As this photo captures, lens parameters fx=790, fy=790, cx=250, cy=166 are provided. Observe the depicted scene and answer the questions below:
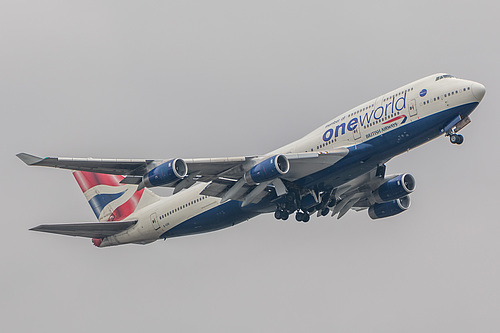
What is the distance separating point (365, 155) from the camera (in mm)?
43875

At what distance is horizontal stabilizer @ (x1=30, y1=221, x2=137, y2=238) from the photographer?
4809 cm

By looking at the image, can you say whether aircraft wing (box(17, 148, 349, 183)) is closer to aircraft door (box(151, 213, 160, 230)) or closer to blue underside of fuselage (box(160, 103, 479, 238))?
blue underside of fuselage (box(160, 103, 479, 238))

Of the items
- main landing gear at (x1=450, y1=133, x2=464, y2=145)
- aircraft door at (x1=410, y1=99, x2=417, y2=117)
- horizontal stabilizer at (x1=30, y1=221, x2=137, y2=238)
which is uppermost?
horizontal stabilizer at (x1=30, y1=221, x2=137, y2=238)

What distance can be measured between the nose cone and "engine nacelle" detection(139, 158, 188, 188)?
15972mm

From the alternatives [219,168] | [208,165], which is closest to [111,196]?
[219,168]

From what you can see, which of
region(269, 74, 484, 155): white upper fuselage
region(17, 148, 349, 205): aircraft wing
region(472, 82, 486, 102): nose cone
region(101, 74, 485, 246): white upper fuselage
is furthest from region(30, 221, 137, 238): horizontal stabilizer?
region(472, 82, 486, 102): nose cone

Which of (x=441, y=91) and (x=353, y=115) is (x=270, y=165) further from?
(x=441, y=91)

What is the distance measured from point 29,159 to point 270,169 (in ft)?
41.7

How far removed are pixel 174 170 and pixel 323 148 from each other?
29.9 feet

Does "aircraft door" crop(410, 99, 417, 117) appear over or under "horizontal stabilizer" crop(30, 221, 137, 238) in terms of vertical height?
under

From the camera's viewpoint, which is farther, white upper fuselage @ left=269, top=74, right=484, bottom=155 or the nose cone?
white upper fuselage @ left=269, top=74, right=484, bottom=155

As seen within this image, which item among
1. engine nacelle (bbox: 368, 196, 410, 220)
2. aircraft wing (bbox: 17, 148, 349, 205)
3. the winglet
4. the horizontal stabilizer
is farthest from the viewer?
engine nacelle (bbox: 368, 196, 410, 220)

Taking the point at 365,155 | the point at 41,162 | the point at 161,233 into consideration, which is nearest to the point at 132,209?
the point at 161,233

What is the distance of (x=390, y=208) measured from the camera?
5472 centimetres
